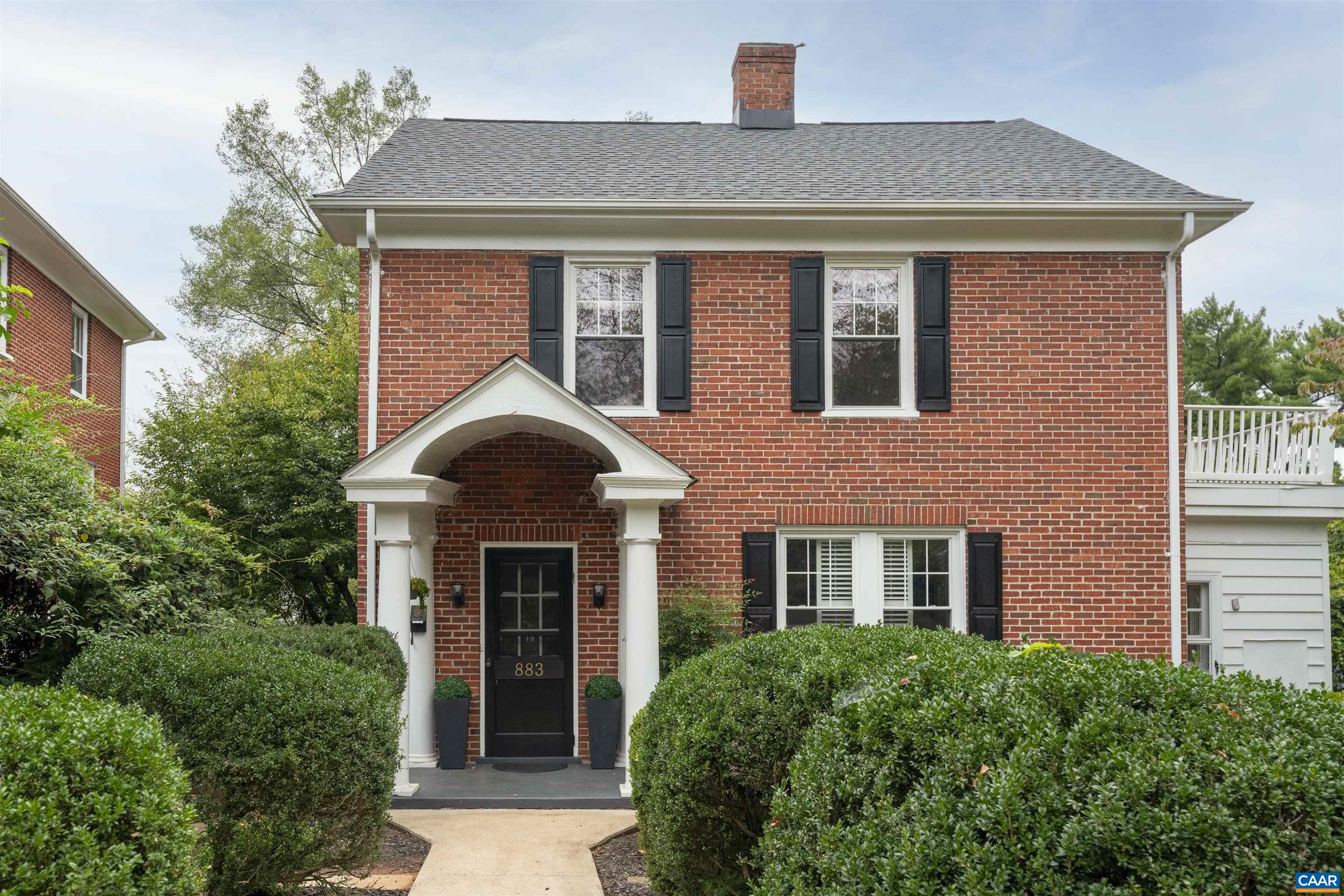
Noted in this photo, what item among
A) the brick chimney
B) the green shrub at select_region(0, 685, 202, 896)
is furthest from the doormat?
the brick chimney

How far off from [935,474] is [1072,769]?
7.94 meters

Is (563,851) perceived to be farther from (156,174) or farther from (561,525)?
(156,174)

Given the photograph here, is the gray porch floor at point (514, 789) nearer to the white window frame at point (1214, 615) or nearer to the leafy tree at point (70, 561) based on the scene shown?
the leafy tree at point (70, 561)

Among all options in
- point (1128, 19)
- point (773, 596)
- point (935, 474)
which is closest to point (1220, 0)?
point (1128, 19)

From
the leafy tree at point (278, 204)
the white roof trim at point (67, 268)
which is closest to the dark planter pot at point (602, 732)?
the white roof trim at point (67, 268)

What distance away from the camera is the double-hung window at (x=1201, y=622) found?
39.5 feet

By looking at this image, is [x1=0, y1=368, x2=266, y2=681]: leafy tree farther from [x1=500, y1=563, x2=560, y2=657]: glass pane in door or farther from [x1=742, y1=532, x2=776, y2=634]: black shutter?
[x1=742, y1=532, x2=776, y2=634]: black shutter

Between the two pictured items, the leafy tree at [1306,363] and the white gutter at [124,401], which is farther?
the leafy tree at [1306,363]

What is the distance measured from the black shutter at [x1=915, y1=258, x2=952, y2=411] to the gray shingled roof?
782mm

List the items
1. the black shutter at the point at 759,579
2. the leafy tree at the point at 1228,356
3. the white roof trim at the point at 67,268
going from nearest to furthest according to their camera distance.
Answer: the black shutter at the point at 759,579 → the white roof trim at the point at 67,268 → the leafy tree at the point at 1228,356

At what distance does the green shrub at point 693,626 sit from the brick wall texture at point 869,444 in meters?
0.39

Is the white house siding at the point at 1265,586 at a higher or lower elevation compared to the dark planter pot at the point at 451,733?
higher

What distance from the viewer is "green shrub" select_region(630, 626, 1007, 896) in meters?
4.46

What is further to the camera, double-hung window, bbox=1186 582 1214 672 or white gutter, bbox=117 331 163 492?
white gutter, bbox=117 331 163 492
